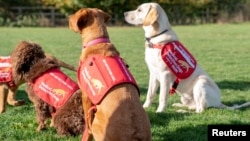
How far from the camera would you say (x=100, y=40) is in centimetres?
508

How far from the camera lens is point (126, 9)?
43.3 meters

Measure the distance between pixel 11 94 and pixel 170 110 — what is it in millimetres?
2704

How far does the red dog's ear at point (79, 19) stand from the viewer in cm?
507

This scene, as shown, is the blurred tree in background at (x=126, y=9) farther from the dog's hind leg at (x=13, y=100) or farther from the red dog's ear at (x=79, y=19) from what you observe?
the red dog's ear at (x=79, y=19)

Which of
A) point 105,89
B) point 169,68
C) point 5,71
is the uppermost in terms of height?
point 105,89

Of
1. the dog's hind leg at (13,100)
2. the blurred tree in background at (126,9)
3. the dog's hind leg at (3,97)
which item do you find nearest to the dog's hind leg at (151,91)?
the dog's hind leg at (13,100)

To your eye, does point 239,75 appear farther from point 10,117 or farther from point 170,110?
point 10,117

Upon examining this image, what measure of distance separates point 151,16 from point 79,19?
262cm

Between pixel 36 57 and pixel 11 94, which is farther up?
pixel 36 57

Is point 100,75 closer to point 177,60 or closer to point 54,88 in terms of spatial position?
point 54,88

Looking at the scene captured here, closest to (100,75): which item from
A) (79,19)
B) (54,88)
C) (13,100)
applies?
(79,19)

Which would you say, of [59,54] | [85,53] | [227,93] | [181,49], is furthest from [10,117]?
[59,54]

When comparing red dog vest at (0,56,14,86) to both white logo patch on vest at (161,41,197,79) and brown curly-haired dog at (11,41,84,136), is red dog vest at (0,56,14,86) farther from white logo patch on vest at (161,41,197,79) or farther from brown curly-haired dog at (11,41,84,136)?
white logo patch on vest at (161,41,197,79)

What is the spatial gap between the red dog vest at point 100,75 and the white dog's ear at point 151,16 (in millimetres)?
2680
